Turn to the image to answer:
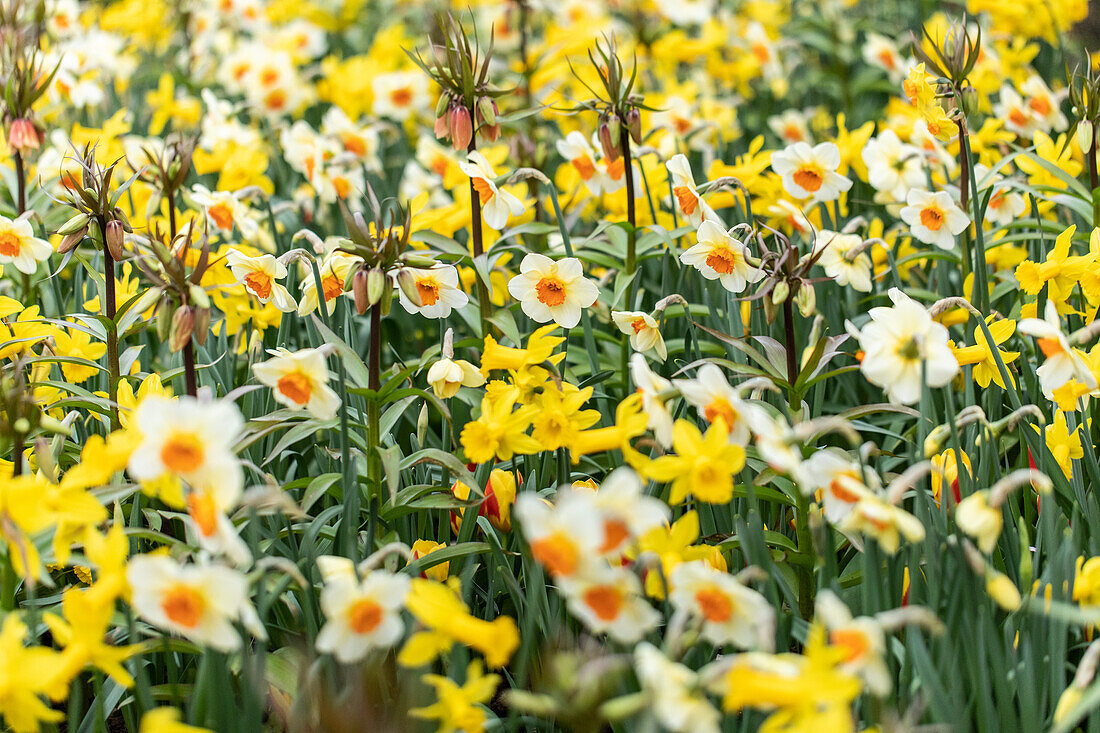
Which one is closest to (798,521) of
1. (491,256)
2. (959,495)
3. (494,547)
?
(959,495)

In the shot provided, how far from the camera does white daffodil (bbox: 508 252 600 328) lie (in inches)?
79.0

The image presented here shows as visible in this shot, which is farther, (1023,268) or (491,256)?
(491,256)

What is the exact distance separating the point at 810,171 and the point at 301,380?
1475 mm

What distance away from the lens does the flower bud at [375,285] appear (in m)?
1.61

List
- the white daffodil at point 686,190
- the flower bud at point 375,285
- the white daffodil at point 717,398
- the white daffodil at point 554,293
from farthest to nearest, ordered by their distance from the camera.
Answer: the white daffodil at point 686,190, the white daffodil at point 554,293, the flower bud at point 375,285, the white daffodil at point 717,398

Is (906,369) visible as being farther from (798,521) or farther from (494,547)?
(494,547)

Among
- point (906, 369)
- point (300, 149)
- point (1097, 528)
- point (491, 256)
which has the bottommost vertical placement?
point (1097, 528)

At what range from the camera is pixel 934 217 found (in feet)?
7.55

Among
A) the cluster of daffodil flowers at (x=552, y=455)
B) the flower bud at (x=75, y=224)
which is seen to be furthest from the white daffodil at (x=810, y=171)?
the flower bud at (x=75, y=224)

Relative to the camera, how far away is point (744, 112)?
5.29m

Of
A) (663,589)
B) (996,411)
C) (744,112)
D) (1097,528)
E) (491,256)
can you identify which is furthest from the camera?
(744,112)

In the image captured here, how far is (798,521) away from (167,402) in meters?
1.14

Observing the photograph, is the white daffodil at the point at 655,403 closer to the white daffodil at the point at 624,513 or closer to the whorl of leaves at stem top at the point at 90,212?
the white daffodil at the point at 624,513

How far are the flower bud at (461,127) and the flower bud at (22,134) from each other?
3.95ft
